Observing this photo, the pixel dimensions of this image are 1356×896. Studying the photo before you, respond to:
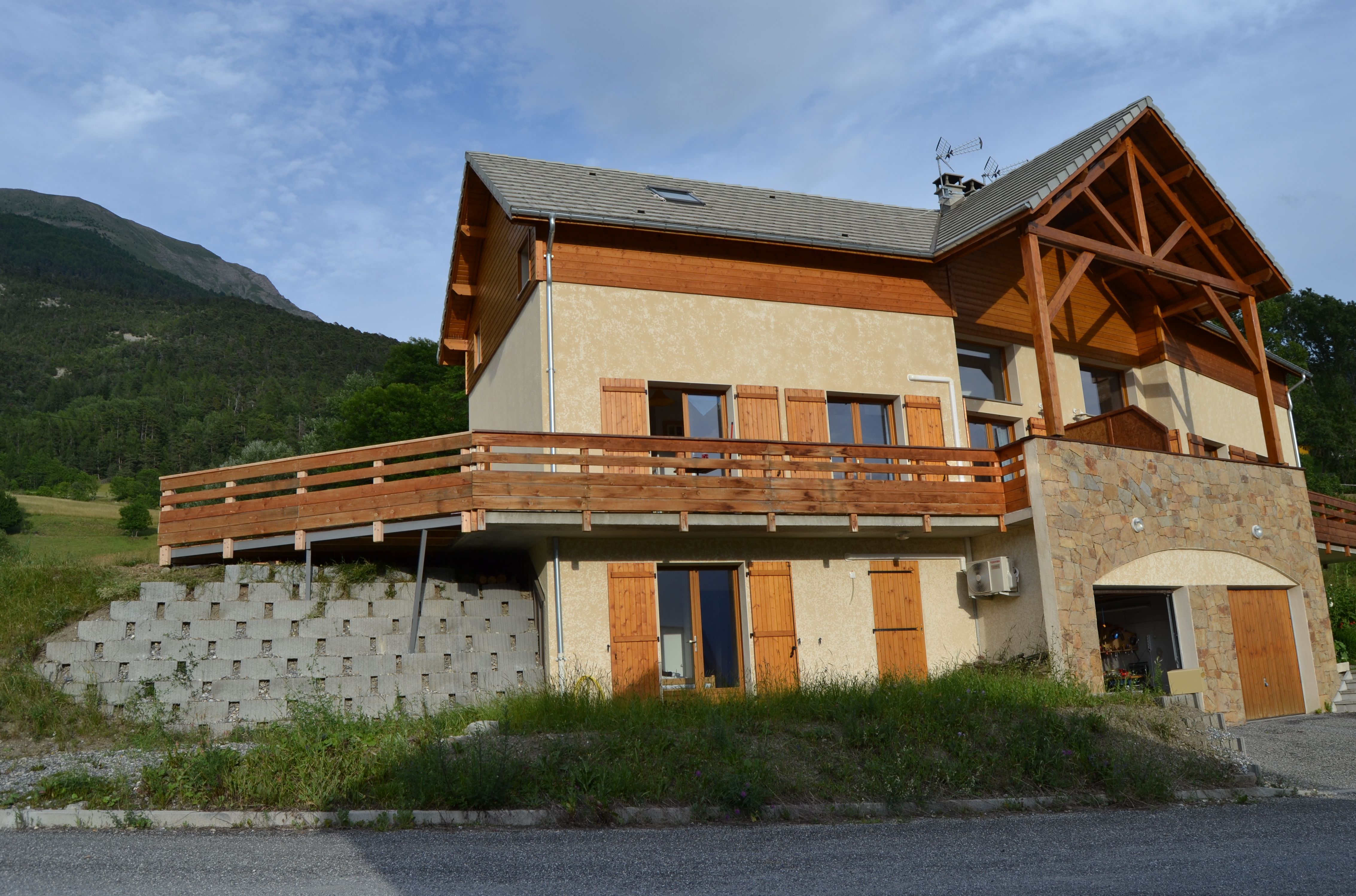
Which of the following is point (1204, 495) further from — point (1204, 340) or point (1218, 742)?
point (1204, 340)

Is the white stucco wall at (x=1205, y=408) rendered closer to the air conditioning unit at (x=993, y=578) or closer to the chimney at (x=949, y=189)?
the chimney at (x=949, y=189)

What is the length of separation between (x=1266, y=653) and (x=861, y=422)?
7451 millimetres

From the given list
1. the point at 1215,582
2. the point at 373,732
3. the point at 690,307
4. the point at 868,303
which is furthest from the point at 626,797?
the point at 1215,582

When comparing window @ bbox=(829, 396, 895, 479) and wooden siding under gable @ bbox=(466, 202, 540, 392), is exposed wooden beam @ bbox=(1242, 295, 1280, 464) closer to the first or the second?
window @ bbox=(829, 396, 895, 479)

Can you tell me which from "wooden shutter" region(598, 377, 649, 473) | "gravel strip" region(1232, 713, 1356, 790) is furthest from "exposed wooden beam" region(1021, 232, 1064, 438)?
"wooden shutter" region(598, 377, 649, 473)

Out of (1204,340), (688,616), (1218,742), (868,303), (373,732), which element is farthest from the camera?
(1204,340)

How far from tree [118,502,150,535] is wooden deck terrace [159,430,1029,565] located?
30.8 m

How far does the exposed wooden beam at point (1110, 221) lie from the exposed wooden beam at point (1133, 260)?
161mm

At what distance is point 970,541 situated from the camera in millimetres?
16031

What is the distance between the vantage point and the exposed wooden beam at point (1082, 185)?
16156 millimetres

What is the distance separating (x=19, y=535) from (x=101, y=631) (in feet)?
107

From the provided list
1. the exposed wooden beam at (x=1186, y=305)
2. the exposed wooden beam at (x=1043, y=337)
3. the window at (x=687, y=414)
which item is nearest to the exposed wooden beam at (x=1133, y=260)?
the exposed wooden beam at (x=1043, y=337)

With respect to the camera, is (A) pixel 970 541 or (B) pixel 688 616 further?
(A) pixel 970 541

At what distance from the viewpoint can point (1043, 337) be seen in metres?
15.2
